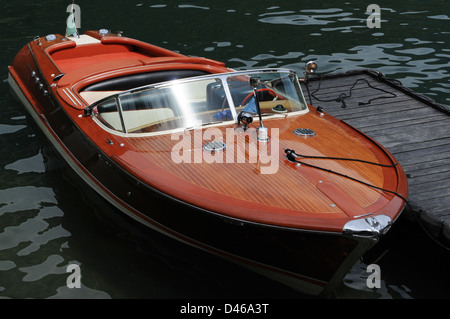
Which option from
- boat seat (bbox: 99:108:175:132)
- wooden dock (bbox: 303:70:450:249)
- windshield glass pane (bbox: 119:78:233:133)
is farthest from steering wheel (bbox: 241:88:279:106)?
wooden dock (bbox: 303:70:450:249)

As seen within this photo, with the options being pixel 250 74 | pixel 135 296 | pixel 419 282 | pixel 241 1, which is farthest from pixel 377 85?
pixel 241 1

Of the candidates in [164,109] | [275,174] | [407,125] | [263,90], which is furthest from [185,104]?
[407,125]

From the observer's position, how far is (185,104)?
6.13m

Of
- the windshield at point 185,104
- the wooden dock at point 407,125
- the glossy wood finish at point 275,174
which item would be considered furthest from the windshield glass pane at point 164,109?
the wooden dock at point 407,125

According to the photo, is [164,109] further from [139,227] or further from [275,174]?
[275,174]

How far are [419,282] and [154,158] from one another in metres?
3.04

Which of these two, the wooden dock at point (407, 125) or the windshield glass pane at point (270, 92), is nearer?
the wooden dock at point (407, 125)

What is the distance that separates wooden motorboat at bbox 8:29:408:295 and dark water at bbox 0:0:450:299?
42 centimetres

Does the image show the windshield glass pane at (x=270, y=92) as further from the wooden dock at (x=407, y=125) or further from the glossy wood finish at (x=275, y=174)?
the wooden dock at (x=407, y=125)

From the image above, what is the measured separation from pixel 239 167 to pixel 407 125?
327 centimetres

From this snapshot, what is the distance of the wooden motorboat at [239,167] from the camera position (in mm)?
4910

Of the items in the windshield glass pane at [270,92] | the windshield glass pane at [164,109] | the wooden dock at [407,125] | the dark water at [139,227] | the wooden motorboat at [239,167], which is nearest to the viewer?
the wooden motorboat at [239,167]

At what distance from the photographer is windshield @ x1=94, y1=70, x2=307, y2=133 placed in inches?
240

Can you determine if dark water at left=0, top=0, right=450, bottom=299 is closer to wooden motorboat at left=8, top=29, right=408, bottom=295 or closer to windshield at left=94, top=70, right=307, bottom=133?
wooden motorboat at left=8, top=29, right=408, bottom=295
